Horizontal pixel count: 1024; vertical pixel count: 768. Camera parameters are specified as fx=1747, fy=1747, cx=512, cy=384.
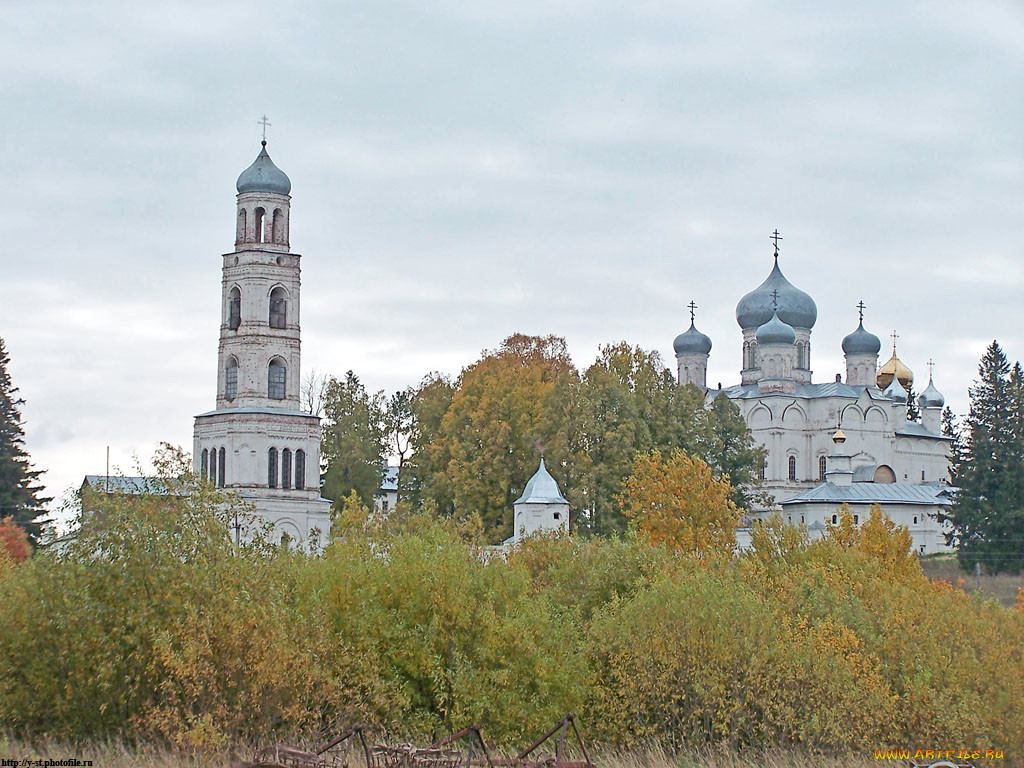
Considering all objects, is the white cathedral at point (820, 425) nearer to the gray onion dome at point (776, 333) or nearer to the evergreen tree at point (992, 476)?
the gray onion dome at point (776, 333)

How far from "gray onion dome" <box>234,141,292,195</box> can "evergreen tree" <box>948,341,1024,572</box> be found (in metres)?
25.1

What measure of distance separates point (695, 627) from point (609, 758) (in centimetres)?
376

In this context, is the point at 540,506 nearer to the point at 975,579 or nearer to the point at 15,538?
the point at 975,579

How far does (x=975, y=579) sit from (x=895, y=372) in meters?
32.5

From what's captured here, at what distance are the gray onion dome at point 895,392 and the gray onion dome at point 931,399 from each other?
7.59ft

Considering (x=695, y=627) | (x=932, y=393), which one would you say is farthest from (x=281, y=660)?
(x=932, y=393)

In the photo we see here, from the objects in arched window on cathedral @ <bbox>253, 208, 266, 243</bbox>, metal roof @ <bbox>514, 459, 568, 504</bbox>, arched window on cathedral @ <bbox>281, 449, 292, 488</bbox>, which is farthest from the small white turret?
arched window on cathedral @ <bbox>253, 208, 266, 243</bbox>

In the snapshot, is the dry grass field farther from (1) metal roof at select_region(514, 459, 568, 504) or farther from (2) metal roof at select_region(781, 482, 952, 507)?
(2) metal roof at select_region(781, 482, 952, 507)

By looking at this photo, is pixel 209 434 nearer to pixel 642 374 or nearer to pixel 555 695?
pixel 642 374

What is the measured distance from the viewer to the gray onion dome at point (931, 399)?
278 ft

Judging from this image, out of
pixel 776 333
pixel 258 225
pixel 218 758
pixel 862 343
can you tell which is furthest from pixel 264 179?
pixel 218 758

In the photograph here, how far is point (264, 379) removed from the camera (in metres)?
58.3

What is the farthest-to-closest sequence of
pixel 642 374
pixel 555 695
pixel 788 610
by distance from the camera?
pixel 642 374 → pixel 788 610 → pixel 555 695

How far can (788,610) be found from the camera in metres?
28.7
